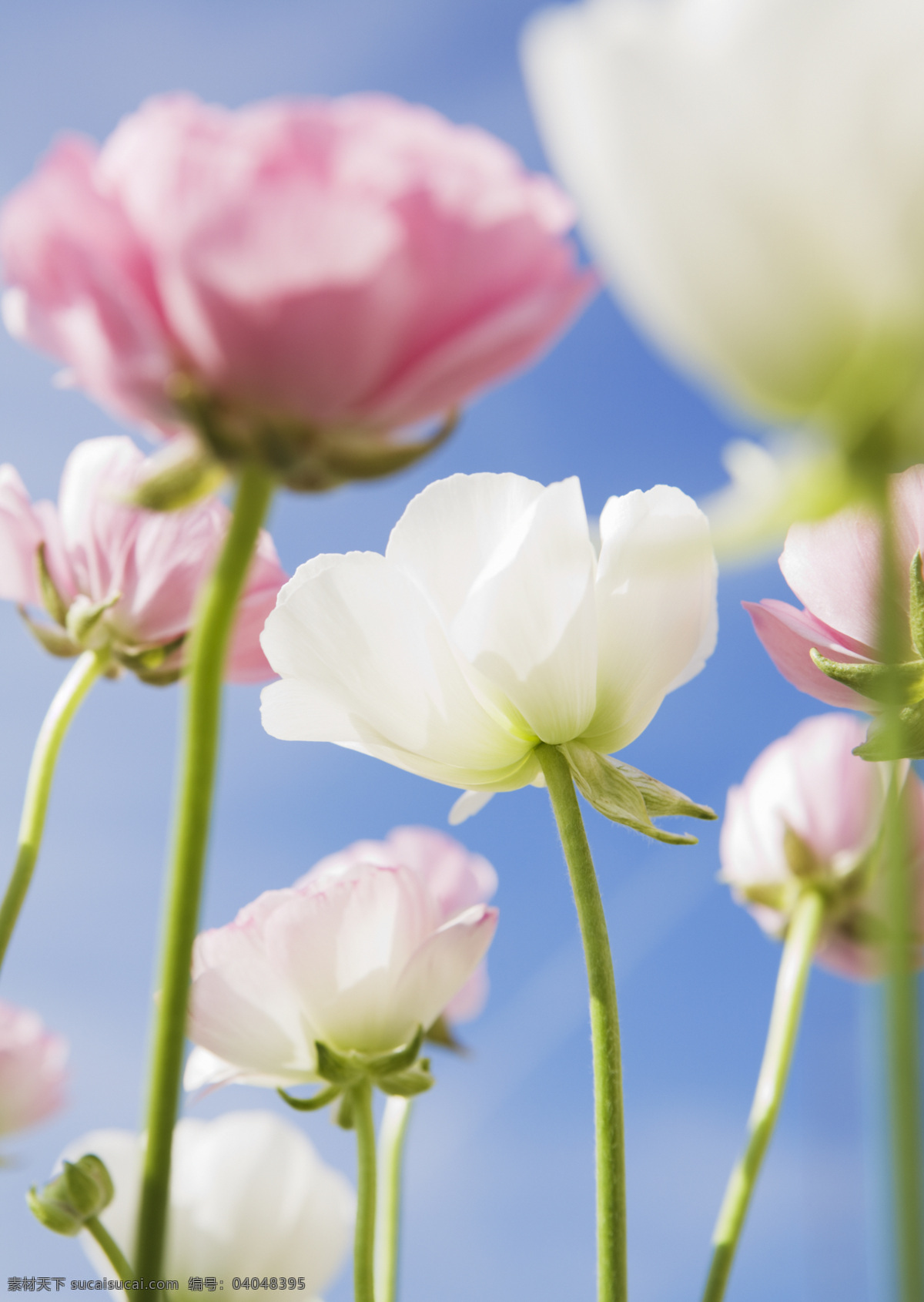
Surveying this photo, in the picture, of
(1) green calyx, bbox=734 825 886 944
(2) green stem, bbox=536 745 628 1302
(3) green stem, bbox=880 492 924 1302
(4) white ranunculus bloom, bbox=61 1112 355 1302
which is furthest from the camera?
(1) green calyx, bbox=734 825 886 944

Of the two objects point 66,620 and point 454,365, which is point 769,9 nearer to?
point 454,365

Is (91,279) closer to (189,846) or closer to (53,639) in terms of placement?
(189,846)

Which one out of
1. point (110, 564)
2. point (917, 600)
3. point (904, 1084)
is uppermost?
point (110, 564)

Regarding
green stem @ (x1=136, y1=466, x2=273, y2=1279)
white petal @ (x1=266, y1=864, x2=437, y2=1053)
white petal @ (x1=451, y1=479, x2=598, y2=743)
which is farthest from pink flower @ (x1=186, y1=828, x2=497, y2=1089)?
green stem @ (x1=136, y1=466, x2=273, y2=1279)

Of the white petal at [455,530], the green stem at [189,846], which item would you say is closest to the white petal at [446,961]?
the white petal at [455,530]

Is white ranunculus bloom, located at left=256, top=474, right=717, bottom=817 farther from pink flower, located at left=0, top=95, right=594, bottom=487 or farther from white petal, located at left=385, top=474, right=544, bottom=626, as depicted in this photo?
pink flower, located at left=0, top=95, right=594, bottom=487

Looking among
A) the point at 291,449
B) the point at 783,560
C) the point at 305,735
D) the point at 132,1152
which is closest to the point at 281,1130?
the point at 132,1152

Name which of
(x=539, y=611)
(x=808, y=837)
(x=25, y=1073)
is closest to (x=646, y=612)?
(x=539, y=611)
